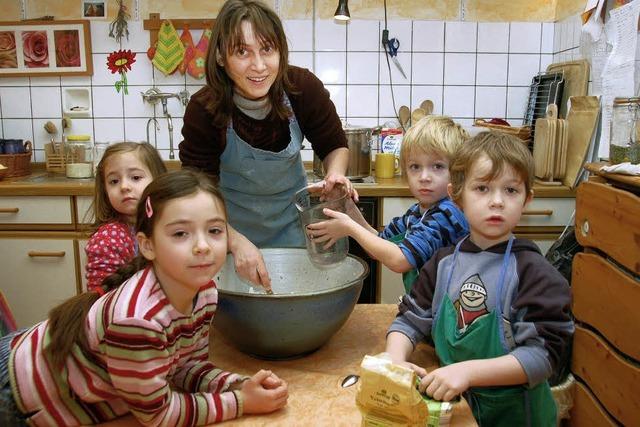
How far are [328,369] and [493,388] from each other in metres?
0.26

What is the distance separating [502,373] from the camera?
840 millimetres

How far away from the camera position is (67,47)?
288 centimetres

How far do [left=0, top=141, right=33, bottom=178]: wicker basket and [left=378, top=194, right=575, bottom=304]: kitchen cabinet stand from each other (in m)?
1.70

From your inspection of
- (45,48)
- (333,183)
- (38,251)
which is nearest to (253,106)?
(333,183)

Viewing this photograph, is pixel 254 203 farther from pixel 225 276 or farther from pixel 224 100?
pixel 225 276

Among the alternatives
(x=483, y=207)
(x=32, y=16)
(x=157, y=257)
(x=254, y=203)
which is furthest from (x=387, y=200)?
(x=32, y=16)

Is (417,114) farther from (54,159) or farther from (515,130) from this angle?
(54,159)

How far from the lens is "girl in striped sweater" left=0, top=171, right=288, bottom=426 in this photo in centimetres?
75

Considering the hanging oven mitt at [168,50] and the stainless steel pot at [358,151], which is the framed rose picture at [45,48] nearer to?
the hanging oven mitt at [168,50]

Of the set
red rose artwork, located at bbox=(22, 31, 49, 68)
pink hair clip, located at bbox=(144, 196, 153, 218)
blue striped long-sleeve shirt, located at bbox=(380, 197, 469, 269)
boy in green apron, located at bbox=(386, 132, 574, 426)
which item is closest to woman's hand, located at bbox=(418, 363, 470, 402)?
boy in green apron, located at bbox=(386, 132, 574, 426)

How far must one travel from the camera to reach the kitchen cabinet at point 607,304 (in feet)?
4.73

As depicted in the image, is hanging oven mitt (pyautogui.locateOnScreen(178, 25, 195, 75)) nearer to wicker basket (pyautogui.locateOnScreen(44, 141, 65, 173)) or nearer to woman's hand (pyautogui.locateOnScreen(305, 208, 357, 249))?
wicker basket (pyautogui.locateOnScreen(44, 141, 65, 173))

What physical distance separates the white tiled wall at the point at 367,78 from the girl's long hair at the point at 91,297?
7.12ft

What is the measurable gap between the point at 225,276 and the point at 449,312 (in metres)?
0.45
